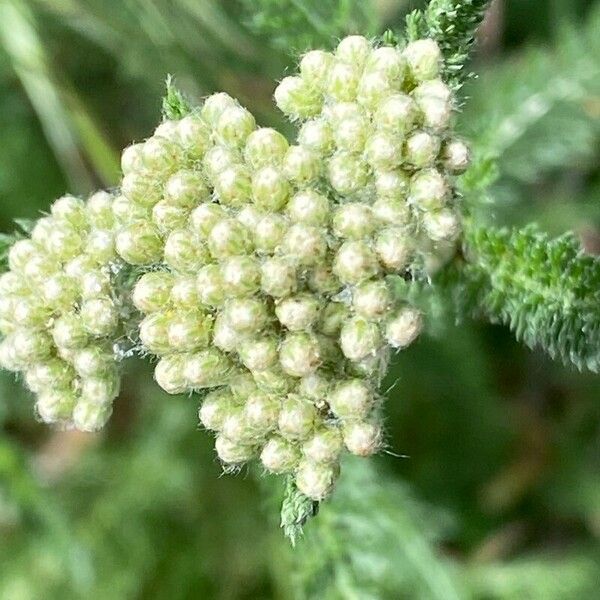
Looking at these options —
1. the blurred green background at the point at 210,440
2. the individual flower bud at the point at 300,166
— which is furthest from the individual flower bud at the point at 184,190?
the blurred green background at the point at 210,440

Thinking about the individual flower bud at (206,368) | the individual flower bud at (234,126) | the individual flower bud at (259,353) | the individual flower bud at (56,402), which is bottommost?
the individual flower bud at (259,353)

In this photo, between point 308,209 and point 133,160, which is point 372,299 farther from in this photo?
point 133,160

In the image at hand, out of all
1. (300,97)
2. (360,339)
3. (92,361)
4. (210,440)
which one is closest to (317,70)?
(300,97)

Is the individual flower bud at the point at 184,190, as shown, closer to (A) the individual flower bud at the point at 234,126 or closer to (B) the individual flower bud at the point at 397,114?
(A) the individual flower bud at the point at 234,126

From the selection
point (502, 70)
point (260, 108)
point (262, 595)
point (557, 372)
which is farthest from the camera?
point (557, 372)

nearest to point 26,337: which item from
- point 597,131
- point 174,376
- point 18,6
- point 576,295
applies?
point 174,376

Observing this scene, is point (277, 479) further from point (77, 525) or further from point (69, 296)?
point (77, 525)

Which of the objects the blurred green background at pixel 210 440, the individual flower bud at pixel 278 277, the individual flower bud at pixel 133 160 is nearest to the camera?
the individual flower bud at pixel 278 277
